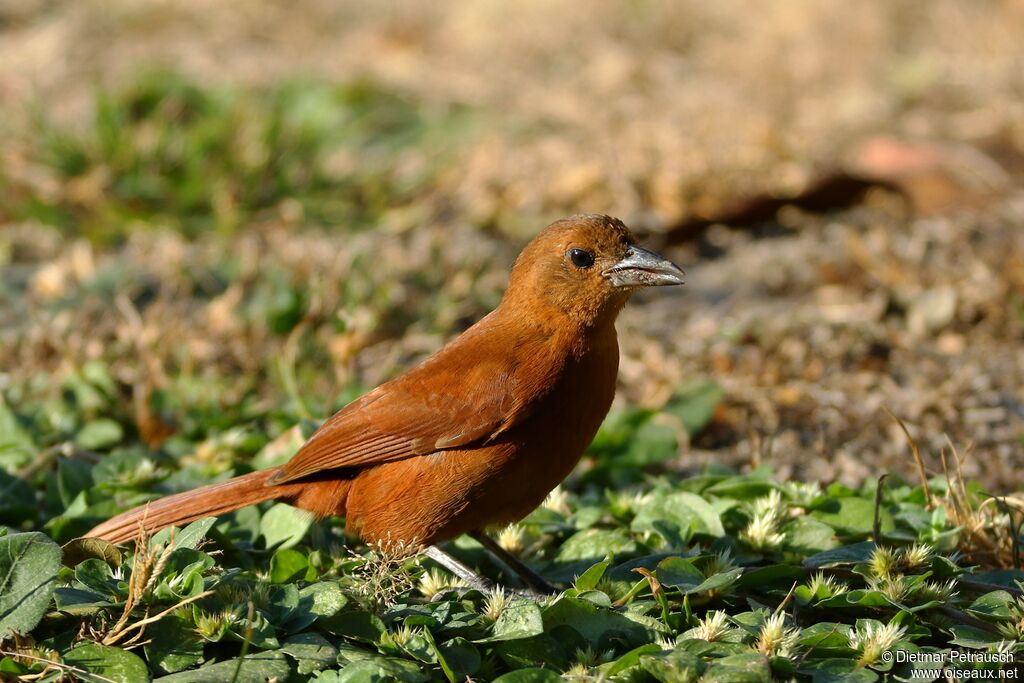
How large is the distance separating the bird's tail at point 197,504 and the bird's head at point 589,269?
3.27 ft

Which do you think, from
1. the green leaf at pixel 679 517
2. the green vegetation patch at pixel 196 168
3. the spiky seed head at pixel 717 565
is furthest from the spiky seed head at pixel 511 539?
the green vegetation patch at pixel 196 168

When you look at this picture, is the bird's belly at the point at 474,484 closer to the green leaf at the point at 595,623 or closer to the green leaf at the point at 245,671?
the green leaf at the point at 595,623

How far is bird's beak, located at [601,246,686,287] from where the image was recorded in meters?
3.88

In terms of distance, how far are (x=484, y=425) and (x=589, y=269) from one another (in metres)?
0.68

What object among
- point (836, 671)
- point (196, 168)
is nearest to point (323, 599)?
point (836, 671)

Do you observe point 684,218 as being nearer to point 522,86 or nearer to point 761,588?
point 522,86

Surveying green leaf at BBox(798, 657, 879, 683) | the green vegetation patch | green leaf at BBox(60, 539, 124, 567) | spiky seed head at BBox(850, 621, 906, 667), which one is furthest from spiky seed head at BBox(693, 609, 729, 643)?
the green vegetation patch

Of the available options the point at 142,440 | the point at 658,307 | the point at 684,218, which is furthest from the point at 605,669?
the point at 684,218

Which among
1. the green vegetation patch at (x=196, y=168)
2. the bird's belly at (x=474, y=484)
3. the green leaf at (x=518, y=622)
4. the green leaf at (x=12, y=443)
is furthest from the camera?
the green vegetation patch at (x=196, y=168)

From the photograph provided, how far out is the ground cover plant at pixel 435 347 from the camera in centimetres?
311

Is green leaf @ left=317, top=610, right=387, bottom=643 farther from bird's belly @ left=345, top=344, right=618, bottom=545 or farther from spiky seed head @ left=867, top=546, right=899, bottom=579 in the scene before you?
spiky seed head @ left=867, top=546, right=899, bottom=579

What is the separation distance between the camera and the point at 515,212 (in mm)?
7273

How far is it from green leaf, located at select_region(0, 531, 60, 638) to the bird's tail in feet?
1.24

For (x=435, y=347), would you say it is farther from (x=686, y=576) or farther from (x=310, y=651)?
(x=310, y=651)
